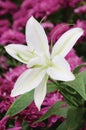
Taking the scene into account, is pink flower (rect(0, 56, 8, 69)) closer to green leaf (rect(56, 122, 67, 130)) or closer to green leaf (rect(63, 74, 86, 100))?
green leaf (rect(56, 122, 67, 130))

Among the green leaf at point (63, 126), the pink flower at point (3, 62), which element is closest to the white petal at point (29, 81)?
the green leaf at point (63, 126)

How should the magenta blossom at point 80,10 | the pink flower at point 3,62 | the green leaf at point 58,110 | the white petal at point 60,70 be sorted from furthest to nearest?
the magenta blossom at point 80,10, the pink flower at point 3,62, the green leaf at point 58,110, the white petal at point 60,70

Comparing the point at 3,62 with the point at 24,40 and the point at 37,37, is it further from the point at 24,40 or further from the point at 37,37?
the point at 37,37

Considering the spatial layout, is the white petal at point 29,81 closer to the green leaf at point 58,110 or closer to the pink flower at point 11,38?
the green leaf at point 58,110

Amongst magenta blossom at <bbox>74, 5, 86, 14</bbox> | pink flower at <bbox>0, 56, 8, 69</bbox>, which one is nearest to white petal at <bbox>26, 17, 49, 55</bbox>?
pink flower at <bbox>0, 56, 8, 69</bbox>

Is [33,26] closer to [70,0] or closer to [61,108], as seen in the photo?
[61,108]
